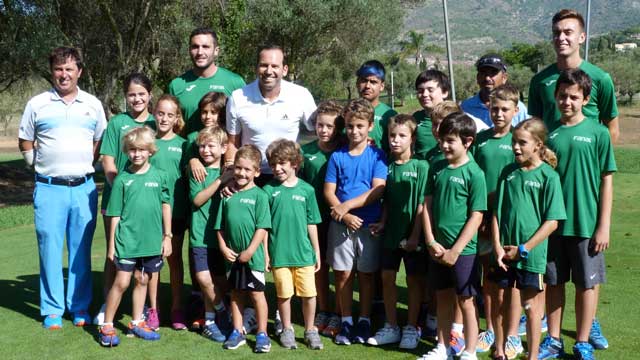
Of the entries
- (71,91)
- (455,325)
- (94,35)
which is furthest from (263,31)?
(455,325)

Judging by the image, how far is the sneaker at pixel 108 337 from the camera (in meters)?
5.28

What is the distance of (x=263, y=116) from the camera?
5.50 metres

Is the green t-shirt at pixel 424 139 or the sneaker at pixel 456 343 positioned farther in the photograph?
the green t-shirt at pixel 424 139

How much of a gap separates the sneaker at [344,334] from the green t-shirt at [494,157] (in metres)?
1.44

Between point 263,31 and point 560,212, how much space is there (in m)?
16.8

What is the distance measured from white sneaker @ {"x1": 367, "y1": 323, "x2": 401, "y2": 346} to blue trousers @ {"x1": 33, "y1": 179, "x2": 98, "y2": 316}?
2.53 m

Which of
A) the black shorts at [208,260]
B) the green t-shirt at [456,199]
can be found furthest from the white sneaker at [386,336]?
the black shorts at [208,260]

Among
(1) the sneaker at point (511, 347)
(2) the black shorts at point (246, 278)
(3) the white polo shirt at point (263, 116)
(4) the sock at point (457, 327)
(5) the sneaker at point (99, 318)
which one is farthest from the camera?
(5) the sneaker at point (99, 318)

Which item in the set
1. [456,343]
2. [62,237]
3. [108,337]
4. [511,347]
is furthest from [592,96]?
[62,237]

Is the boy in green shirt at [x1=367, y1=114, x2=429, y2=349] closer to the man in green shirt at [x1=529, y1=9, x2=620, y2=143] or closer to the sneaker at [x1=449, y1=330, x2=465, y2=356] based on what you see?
the sneaker at [x1=449, y1=330, x2=465, y2=356]

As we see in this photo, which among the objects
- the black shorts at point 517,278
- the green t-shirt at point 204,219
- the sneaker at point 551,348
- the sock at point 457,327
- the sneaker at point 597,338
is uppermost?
the green t-shirt at point 204,219

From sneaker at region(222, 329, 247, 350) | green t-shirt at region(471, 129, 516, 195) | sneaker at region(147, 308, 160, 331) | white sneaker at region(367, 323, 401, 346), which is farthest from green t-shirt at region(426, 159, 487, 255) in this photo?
sneaker at region(147, 308, 160, 331)

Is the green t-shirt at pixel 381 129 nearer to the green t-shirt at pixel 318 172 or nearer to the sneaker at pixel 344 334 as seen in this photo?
the green t-shirt at pixel 318 172

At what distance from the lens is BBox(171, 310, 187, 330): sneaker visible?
18.7ft
